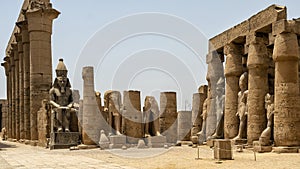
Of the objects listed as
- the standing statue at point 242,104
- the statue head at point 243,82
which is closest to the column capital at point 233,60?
the standing statue at point 242,104

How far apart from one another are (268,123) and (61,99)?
11535mm

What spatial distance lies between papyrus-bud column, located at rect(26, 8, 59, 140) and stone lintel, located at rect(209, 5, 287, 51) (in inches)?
455

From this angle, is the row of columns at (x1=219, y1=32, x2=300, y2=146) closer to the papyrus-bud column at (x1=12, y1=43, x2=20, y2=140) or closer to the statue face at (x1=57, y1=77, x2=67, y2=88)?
the statue face at (x1=57, y1=77, x2=67, y2=88)

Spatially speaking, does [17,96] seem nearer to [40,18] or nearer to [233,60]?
[40,18]

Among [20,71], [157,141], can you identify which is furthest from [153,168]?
[20,71]

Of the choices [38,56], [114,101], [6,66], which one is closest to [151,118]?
[114,101]

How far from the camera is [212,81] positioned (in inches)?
982

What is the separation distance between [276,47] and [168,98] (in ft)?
29.0

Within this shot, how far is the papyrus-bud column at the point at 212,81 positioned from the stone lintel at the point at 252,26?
2.43 ft

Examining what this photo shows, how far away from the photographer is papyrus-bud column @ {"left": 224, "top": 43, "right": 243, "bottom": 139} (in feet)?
73.0

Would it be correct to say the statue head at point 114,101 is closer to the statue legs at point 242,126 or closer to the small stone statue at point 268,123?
the statue legs at point 242,126

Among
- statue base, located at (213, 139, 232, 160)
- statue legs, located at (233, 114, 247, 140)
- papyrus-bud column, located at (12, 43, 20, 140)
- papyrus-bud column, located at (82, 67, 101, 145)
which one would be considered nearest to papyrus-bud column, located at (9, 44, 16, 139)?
papyrus-bud column, located at (12, 43, 20, 140)

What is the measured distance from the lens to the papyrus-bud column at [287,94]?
17.4 metres

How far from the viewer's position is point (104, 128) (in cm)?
2292
